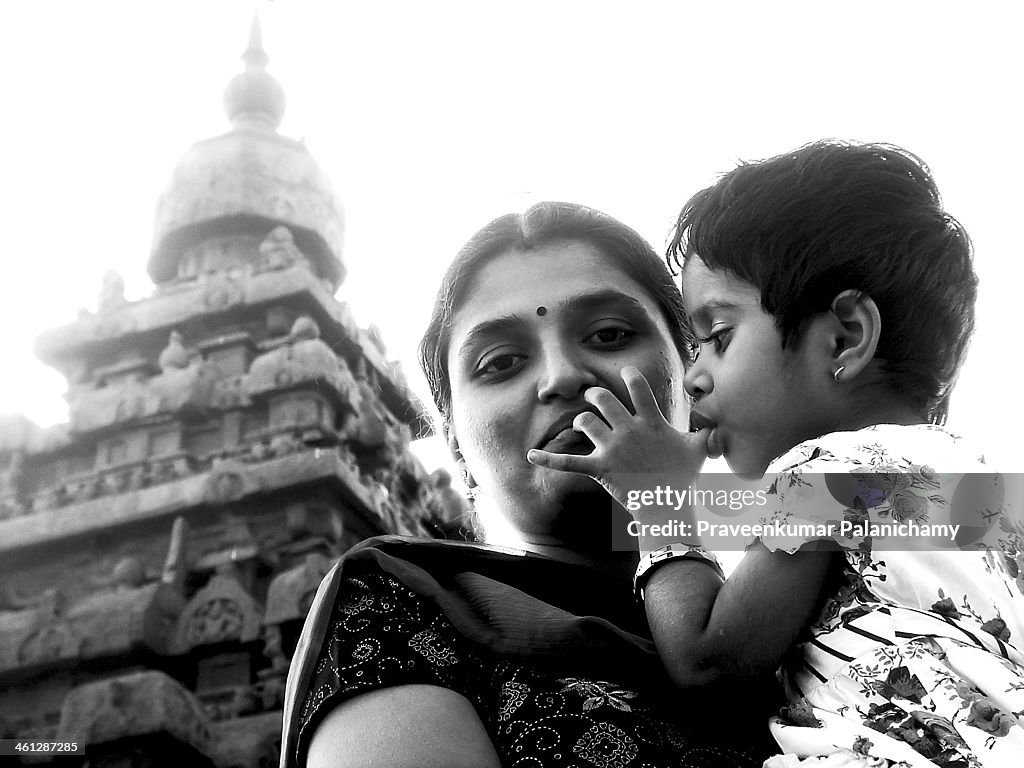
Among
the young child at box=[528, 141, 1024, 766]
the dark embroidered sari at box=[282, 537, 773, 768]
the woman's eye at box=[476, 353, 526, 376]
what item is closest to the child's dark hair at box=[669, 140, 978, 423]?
the young child at box=[528, 141, 1024, 766]

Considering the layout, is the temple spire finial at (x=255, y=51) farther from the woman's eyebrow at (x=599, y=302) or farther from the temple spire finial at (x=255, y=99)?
the woman's eyebrow at (x=599, y=302)

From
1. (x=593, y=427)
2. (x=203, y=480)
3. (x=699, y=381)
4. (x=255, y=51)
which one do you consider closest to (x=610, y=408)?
(x=593, y=427)

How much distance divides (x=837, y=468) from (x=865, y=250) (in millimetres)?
478

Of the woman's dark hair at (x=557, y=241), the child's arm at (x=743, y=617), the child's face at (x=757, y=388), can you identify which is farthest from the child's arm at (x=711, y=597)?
the woman's dark hair at (x=557, y=241)

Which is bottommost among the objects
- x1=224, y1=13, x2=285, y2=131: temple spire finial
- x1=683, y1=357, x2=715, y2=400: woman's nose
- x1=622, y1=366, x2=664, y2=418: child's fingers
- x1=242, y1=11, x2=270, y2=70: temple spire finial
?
x1=622, y1=366, x2=664, y2=418: child's fingers

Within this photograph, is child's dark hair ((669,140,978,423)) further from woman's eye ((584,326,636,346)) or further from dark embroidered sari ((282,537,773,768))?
dark embroidered sari ((282,537,773,768))

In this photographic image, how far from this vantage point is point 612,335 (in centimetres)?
262

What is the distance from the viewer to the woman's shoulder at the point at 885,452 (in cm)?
194

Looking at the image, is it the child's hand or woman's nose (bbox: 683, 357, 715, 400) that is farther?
woman's nose (bbox: 683, 357, 715, 400)

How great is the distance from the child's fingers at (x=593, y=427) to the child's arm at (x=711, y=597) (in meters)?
0.05

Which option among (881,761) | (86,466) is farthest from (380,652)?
(86,466)

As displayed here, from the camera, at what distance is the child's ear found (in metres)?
2.14

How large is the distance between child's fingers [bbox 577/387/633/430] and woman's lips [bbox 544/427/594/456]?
0.45 feet

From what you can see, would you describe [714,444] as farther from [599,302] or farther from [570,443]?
[599,302]
